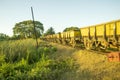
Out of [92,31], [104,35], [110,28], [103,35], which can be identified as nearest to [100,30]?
[103,35]

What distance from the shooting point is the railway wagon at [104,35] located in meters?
10.8

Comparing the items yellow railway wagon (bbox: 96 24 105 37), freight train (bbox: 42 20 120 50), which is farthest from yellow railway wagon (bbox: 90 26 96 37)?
yellow railway wagon (bbox: 96 24 105 37)

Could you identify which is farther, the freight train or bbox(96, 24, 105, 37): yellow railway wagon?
bbox(96, 24, 105, 37): yellow railway wagon

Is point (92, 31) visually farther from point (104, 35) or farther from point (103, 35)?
point (104, 35)

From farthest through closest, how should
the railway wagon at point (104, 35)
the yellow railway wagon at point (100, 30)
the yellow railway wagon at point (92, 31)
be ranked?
the yellow railway wagon at point (92, 31) → the yellow railway wagon at point (100, 30) → the railway wagon at point (104, 35)

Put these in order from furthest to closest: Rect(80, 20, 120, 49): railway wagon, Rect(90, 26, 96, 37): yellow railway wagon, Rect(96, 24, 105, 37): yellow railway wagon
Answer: Rect(90, 26, 96, 37): yellow railway wagon, Rect(96, 24, 105, 37): yellow railway wagon, Rect(80, 20, 120, 49): railway wagon

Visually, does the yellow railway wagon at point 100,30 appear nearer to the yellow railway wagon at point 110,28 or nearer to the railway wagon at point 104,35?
the railway wagon at point 104,35

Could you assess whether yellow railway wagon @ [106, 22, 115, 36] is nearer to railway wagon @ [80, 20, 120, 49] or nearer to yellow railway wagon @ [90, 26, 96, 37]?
railway wagon @ [80, 20, 120, 49]

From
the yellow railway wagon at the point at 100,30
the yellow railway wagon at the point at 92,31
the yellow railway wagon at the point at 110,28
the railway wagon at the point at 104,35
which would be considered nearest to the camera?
the railway wagon at the point at 104,35

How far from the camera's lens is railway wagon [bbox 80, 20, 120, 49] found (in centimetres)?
1079

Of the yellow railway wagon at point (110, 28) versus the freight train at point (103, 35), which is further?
the yellow railway wagon at point (110, 28)

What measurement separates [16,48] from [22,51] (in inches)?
19.3

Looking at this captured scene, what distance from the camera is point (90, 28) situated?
14.8m

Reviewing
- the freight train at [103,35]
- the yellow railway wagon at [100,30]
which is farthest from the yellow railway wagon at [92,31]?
the yellow railway wagon at [100,30]
